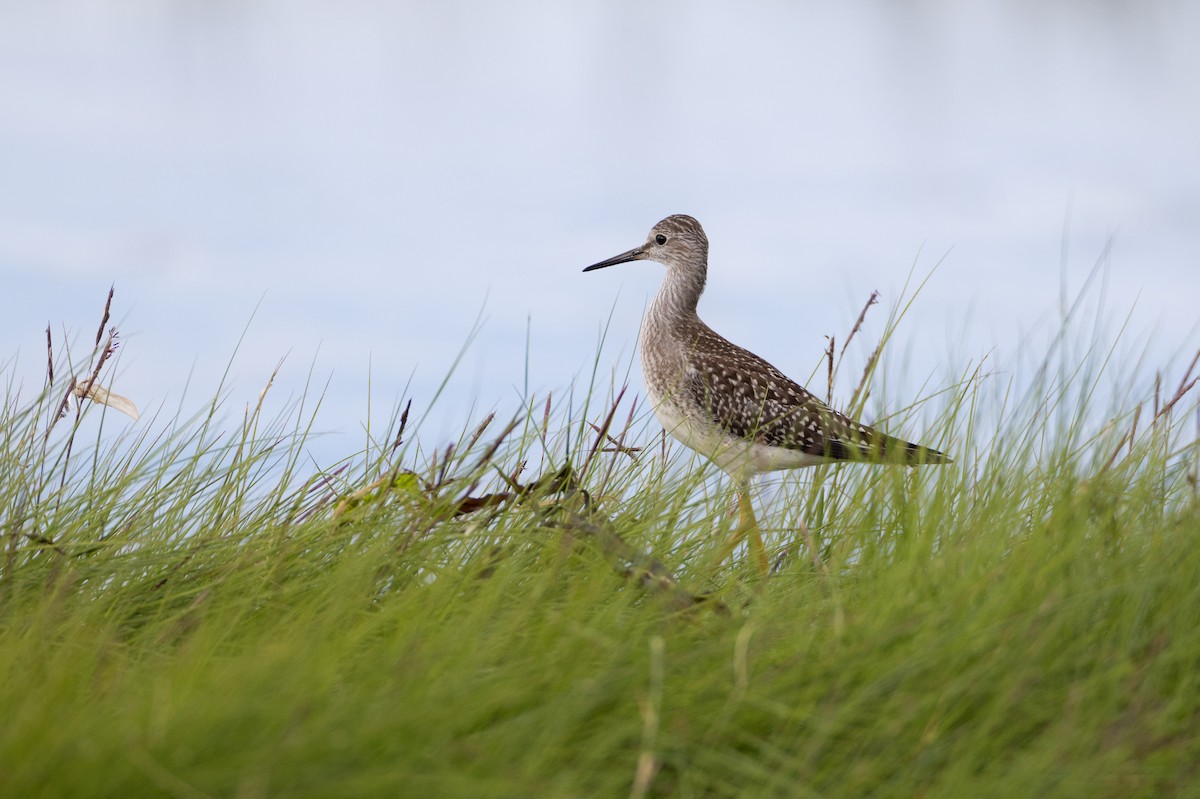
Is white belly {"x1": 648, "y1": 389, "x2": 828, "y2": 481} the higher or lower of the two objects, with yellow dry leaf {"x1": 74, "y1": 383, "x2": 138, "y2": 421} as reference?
higher

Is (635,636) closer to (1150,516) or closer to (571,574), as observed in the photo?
(571,574)

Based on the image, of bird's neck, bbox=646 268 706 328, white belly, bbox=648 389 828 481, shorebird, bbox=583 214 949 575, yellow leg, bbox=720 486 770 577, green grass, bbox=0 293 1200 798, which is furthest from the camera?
bird's neck, bbox=646 268 706 328

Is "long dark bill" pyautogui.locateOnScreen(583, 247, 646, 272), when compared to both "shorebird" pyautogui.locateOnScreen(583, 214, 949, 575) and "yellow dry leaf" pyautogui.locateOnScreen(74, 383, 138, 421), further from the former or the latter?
"yellow dry leaf" pyautogui.locateOnScreen(74, 383, 138, 421)

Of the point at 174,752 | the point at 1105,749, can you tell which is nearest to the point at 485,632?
the point at 174,752

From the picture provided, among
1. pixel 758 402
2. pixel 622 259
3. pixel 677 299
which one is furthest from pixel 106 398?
pixel 622 259

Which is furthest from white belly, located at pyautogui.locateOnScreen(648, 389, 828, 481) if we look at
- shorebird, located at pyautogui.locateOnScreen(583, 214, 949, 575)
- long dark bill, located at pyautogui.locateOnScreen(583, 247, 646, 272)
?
long dark bill, located at pyautogui.locateOnScreen(583, 247, 646, 272)

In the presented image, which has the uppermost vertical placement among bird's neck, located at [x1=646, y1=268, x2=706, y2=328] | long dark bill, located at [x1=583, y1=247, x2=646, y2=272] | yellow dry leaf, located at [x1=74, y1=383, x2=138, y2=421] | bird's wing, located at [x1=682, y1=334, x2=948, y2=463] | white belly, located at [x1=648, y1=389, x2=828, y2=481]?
long dark bill, located at [x1=583, y1=247, x2=646, y2=272]

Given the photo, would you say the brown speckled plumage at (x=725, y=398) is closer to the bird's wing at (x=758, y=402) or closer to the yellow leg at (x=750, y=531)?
the bird's wing at (x=758, y=402)

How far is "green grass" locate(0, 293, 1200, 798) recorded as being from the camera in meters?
2.66

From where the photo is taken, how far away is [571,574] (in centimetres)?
420

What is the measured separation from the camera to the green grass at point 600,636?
2658mm

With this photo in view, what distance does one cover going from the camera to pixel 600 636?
308 centimetres

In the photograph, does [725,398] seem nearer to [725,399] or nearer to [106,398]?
[725,399]

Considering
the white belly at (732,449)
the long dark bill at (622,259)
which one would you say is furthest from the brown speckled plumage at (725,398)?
the long dark bill at (622,259)
